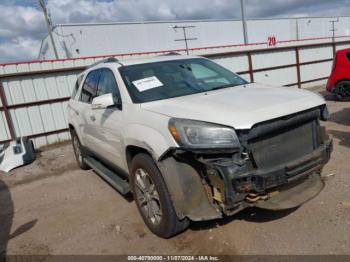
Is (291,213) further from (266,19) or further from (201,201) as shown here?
(266,19)

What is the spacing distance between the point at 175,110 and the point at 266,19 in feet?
149

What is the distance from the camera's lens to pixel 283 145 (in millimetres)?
2881

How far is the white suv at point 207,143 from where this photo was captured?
8.61 feet

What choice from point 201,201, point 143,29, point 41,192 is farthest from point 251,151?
point 143,29

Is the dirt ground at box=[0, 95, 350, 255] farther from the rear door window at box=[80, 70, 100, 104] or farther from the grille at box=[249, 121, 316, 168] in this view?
the rear door window at box=[80, 70, 100, 104]

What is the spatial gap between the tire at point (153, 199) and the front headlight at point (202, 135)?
520 millimetres

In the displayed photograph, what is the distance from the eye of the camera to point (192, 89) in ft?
12.0

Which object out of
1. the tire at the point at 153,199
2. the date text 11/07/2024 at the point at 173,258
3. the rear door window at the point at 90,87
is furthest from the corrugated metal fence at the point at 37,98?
the date text 11/07/2024 at the point at 173,258

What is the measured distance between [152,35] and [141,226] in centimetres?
3352

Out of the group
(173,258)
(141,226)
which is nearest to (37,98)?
(141,226)

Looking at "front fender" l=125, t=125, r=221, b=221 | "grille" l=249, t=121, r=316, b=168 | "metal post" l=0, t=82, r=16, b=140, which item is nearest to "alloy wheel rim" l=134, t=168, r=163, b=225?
"front fender" l=125, t=125, r=221, b=221

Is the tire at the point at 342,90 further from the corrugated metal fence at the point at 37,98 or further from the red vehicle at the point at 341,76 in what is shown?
the corrugated metal fence at the point at 37,98

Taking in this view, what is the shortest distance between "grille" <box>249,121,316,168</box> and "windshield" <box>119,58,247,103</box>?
109cm

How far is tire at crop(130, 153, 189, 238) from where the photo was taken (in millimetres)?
2990
